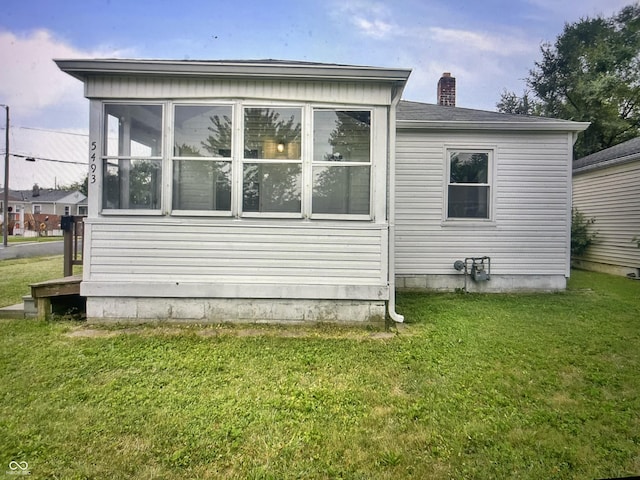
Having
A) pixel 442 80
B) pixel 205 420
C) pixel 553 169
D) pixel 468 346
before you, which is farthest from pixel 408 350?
pixel 442 80

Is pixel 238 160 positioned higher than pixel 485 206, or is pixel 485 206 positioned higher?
pixel 238 160

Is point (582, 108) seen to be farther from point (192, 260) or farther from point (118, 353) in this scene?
point (118, 353)

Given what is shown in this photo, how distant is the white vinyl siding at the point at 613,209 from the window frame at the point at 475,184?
4.75m

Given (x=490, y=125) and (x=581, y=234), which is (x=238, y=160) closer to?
(x=490, y=125)

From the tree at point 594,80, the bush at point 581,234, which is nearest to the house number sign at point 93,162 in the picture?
the bush at point 581,234

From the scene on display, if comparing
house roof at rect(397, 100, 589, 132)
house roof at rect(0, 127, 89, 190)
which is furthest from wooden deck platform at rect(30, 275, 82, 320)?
house roof at rect(0, 127, 89, 190)

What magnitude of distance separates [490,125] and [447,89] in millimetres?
3764

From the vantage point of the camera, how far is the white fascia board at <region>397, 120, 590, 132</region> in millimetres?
6324

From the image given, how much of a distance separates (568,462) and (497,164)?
568 centimetres

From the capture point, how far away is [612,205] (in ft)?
29.8

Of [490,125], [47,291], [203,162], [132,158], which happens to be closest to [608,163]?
[490,125]

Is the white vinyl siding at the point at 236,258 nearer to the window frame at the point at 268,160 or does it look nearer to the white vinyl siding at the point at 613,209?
the window frame at the point at 268,160

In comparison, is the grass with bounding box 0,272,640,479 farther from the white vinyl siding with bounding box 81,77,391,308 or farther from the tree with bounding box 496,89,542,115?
the tree with bounding box 496,89,542,115

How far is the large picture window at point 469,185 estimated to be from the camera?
260 inches
